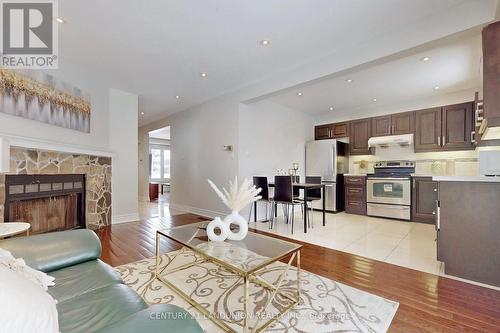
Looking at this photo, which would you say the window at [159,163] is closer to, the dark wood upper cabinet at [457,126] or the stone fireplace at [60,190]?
the stone fireplace at [60,190]

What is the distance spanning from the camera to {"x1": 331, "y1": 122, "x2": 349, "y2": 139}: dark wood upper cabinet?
5605 millimetres

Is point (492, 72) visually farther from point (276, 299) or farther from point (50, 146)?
point (50, 146)

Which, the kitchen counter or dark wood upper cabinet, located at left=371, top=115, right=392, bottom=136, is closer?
the kitchen counter

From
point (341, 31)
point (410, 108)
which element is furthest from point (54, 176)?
point (410, 108)

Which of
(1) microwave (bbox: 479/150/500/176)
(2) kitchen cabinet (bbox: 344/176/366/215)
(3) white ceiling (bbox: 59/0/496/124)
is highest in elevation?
(3) white ceiling (bbox: 59/0/496/124)

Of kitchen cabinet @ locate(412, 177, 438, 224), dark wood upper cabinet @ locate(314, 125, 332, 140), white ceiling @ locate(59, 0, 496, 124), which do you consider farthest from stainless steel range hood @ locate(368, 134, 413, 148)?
white ceiling @ locate(59, 0, 496, 124)

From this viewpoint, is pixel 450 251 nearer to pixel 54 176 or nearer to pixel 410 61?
pixel 410 61

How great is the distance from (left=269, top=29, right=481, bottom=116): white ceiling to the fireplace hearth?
363 cm

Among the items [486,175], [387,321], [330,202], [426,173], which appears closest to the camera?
[387,321]

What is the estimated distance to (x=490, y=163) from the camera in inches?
85.7

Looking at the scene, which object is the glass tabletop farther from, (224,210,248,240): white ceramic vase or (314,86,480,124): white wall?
(314,86,480,124): white wall

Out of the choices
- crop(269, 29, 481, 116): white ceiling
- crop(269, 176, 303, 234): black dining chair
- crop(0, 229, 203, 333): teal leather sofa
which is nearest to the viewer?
crop(0, 229, 203, 333): teal leather sofa

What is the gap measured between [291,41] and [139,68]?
89.0 inches

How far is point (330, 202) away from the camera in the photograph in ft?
17.5
